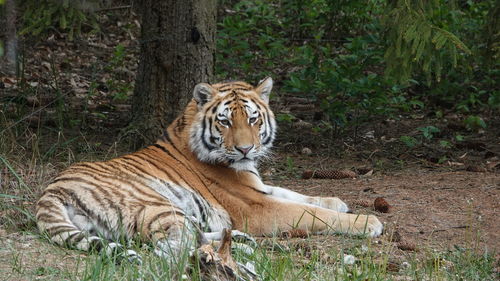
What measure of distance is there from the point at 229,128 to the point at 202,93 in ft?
1.10

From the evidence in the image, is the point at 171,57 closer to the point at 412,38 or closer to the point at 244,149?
the point at 244,149

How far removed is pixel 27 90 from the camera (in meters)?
7.57

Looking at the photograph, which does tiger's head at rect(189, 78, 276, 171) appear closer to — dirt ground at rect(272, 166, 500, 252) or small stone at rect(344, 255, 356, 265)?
dirt ground at rect(272, 166, 500, 252)

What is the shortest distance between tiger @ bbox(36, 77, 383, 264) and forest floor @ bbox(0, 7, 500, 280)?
205 mm

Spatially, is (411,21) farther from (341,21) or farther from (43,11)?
(341,21)

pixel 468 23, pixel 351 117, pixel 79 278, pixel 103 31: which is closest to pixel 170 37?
pixel 351 117

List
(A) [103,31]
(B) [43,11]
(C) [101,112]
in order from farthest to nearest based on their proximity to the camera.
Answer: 1. (A) [103,31]
2. (C) [101,112]
3. (B) [43,11]

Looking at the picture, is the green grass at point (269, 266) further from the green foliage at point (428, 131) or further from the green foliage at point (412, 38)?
the green foliage at point (428, 131)

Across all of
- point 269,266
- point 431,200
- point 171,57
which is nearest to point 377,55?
point 171,57

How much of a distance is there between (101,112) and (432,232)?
4497mm

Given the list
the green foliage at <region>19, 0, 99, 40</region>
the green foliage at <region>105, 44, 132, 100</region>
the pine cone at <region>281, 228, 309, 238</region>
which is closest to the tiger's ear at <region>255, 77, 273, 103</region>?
the pine cone at <region>281, 228, 309, 238</region>

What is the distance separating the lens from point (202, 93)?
214 inches

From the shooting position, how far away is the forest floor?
4.54 meters

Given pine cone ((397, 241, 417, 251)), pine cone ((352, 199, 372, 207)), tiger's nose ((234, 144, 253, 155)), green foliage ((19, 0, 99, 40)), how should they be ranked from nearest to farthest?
pine cone ((397, 241, 417, 251)) < tiger's nose ((234, 144, 253, 155)) < pine cone ((352, 199, 372, 207)) < green foliage ((19, 0, 99, 40))
